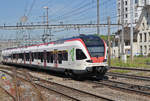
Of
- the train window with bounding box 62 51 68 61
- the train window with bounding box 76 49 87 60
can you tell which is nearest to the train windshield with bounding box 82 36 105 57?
the train window with bounding box 76 49 87 60

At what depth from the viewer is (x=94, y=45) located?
50.9 ft

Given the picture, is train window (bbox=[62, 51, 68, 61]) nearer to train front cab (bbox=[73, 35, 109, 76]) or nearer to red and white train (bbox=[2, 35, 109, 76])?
red and white train (bbox=[2, 35, 109, 76])

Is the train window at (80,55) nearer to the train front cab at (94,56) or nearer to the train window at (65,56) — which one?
the train front cab at (94,56)

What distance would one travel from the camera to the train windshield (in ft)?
50.1

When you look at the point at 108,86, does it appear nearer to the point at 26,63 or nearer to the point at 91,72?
the point at 91,72

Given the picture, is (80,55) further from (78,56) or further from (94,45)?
(94,45)

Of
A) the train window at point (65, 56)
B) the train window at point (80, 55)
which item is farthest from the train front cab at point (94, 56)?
the train window at point (65, 56)

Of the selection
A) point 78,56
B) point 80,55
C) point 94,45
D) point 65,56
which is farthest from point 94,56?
point 65,56

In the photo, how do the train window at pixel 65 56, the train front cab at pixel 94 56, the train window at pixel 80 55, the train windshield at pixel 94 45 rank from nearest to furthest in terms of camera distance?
1. the train front cab at pixel 94 56
2. the train window at pixel 80 55
3. the train windshield at pixel 94 45
4. the train window at pixel 65 56

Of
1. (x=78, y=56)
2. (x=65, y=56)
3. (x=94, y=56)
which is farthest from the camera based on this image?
(x=65, y=56)

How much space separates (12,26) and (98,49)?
27.5 metres

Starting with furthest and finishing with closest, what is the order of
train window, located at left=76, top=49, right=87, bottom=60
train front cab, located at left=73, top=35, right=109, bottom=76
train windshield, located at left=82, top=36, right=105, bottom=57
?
train windshield, located at left=82, top=36, right=105, bottom=57, train window, located at left=76, top=49, right=87, bottom=60, train front cab, located at left=73, top=35, right=109, bottom=76

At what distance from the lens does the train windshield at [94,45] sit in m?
15.3

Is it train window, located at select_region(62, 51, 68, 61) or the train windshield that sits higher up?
the train windshield
